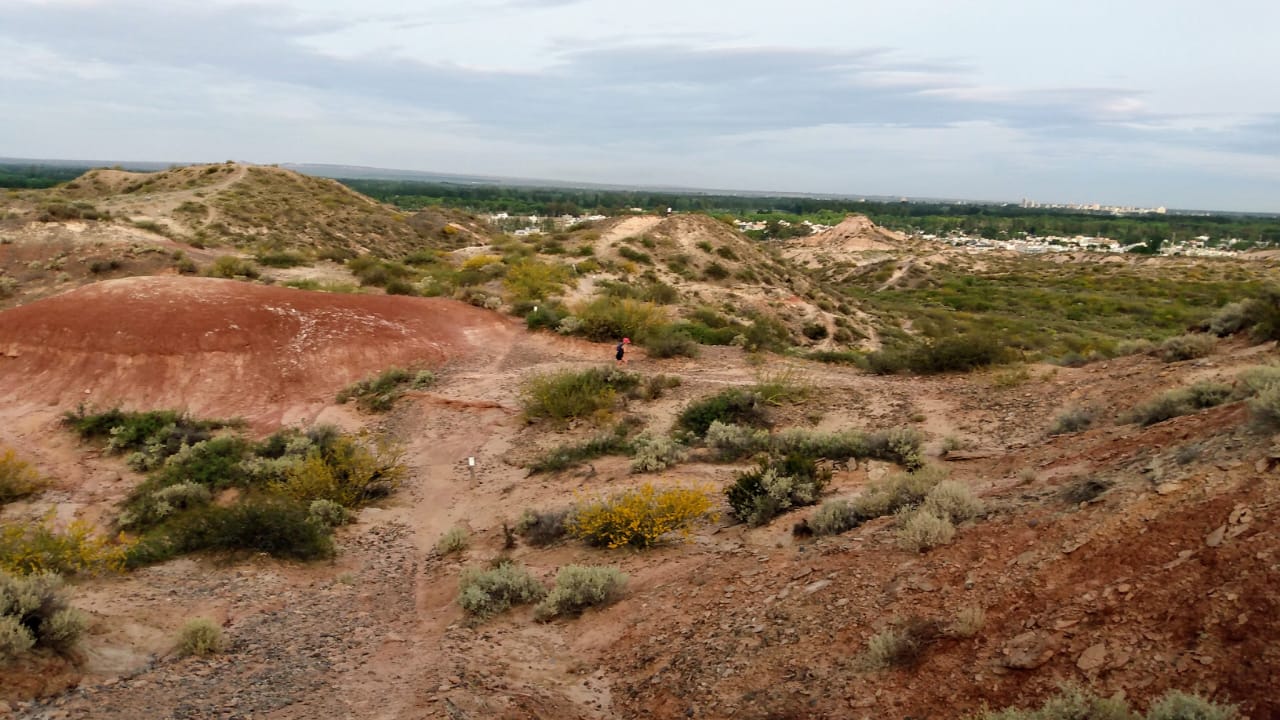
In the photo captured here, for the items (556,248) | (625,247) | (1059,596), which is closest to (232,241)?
(556,248)

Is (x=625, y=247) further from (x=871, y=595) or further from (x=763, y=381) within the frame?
(x=871, y=595)

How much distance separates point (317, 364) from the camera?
16.7 metres

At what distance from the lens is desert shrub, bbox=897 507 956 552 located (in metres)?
6.07

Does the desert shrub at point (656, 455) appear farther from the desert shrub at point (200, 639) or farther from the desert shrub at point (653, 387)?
the desert shrub at point (200, 639)

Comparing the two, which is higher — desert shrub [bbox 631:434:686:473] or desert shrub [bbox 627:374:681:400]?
desert shrub [bbox 627:374:681:400]

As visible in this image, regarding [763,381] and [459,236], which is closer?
[763,381]

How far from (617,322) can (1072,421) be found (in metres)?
12.2

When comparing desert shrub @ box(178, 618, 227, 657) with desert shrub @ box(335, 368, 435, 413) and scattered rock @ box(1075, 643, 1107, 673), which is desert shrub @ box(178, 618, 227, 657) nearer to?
scattered rock @ box(1075, 643, 1107, 673)

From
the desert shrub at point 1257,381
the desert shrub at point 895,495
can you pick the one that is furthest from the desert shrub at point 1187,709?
the desert shrub at point 1257,381

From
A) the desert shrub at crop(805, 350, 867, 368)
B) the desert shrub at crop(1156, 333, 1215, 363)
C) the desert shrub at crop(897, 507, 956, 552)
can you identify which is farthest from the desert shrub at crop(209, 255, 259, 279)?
the desert shrub at crop(1156, 333, 1215, 363)

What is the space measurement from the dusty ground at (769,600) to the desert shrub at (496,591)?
0.19m

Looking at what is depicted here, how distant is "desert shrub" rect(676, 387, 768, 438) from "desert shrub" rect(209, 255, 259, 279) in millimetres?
19880

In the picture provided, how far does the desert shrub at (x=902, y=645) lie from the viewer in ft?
15.8

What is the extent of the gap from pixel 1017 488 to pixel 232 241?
39.3m
